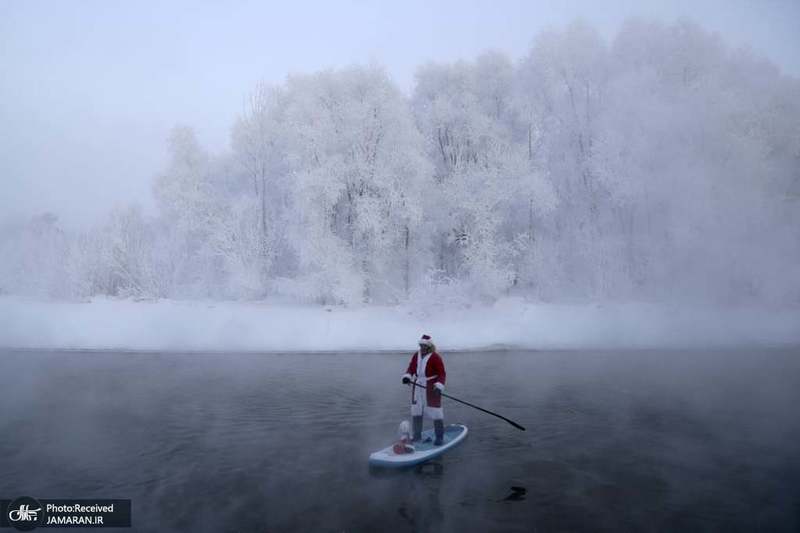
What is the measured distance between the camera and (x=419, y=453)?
10.7 meters

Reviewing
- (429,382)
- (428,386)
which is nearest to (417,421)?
(428,386)

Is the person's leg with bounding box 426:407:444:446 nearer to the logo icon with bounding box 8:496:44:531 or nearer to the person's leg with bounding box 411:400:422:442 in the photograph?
the person's leg with bounding box 411:400:422:442

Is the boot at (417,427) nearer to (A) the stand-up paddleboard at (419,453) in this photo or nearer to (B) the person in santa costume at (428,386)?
(B) the person in santa costume at (428,386)

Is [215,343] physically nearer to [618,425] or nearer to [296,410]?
[296,410]

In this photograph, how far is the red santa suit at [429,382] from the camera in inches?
454

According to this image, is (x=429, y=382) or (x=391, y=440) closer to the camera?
(x=429, y=382)

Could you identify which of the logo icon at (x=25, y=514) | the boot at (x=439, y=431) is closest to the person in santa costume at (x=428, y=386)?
the boot at (x=439, y=431)

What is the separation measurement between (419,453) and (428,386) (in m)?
1.61

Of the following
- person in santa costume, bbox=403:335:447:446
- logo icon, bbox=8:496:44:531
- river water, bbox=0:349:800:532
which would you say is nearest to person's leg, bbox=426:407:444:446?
person in santa costume, bbox=403:335:447:446

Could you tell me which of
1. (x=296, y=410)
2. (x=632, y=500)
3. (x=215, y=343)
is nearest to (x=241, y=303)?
(x=215, y=343)

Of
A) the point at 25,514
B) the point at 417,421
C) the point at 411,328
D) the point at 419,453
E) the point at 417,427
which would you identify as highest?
the point at 411,328

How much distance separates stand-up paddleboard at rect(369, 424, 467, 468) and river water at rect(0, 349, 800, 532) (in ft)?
0.78

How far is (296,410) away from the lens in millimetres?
15461

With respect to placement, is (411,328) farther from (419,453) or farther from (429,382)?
(419,453)
